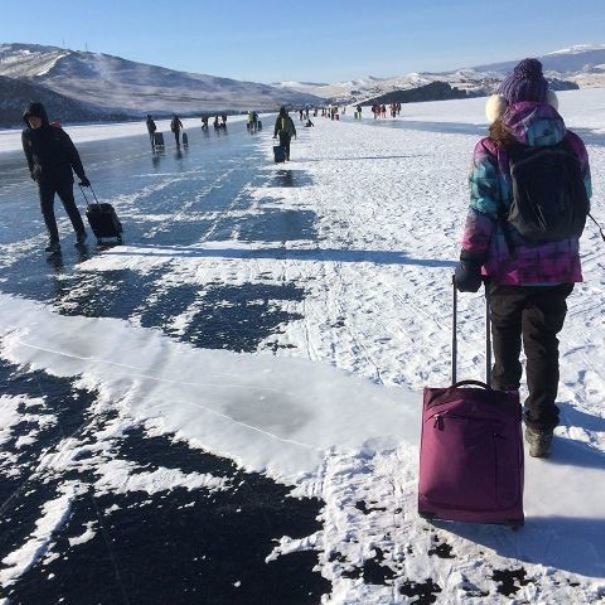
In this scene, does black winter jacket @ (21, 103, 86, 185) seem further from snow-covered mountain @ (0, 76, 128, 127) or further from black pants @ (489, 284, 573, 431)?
snow-covered mountain @ (0, 76, 128, 127)

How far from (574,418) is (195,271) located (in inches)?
175

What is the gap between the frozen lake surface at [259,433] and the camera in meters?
2.28

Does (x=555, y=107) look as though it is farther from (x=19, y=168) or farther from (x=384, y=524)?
(x=19, y=168)

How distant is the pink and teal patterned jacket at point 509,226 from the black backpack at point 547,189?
54mm

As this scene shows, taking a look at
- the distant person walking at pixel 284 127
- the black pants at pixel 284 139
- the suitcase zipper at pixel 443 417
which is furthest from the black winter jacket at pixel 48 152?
the black pants at pixel 284 139

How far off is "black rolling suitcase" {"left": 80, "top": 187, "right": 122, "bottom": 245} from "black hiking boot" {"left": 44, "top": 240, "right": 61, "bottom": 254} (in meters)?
0.52

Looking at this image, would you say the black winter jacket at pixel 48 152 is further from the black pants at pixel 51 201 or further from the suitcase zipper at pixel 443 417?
the suitcase zipper at pixel 443 417

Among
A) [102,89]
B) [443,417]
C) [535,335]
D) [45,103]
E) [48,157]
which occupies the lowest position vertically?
[443,417]

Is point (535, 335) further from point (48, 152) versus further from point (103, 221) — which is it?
point (48, 152)

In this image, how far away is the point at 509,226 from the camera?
2.55m

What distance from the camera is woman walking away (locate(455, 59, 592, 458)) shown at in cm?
239

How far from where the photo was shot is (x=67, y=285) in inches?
246

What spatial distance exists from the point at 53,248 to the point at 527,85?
22.7ft

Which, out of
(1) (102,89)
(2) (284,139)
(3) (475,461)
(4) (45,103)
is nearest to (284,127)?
(2) (284,139)
